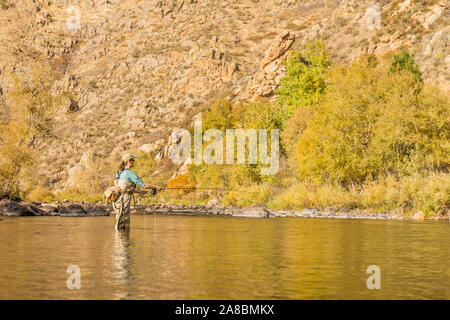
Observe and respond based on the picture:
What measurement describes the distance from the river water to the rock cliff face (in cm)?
5084

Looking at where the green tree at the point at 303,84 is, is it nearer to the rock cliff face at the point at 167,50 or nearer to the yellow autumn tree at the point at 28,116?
the rock cliff face at the point at 167,50

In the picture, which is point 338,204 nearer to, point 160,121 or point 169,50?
point 160,121

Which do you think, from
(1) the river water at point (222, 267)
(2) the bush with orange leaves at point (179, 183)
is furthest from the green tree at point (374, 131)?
(2) the bush with orange leaves at point (179, 183)

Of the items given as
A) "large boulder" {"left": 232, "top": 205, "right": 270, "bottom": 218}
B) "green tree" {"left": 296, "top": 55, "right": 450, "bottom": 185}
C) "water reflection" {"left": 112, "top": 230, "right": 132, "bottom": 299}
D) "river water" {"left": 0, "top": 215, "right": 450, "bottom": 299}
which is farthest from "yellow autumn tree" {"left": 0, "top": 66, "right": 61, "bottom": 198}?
"water reflection" {"left": 112, "top": 230, "right": 132, "bottom": 299}

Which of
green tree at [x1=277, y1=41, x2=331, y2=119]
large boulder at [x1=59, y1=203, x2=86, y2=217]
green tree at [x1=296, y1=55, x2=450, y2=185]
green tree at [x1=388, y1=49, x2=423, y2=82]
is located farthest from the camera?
green tree at [x1=277, y1=41, x2=331, y2=119]

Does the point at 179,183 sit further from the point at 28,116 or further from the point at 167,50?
the point at 167,50

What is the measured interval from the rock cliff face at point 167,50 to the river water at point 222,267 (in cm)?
5084

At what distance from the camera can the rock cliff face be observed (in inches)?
3268

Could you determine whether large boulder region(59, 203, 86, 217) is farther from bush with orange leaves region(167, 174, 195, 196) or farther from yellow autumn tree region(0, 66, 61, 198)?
bush with orange leaves region(167, 174, 195, 196)

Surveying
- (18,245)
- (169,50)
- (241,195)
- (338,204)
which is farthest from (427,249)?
(169,50)

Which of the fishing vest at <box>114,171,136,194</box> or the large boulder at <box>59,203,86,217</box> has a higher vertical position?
the fishing vest at <box>114,171,136,194</box>

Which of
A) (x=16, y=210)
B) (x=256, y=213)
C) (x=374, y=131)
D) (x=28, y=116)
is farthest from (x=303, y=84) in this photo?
(x=16, y=210)

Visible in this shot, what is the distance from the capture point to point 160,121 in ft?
322

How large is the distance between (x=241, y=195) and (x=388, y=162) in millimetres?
16632
